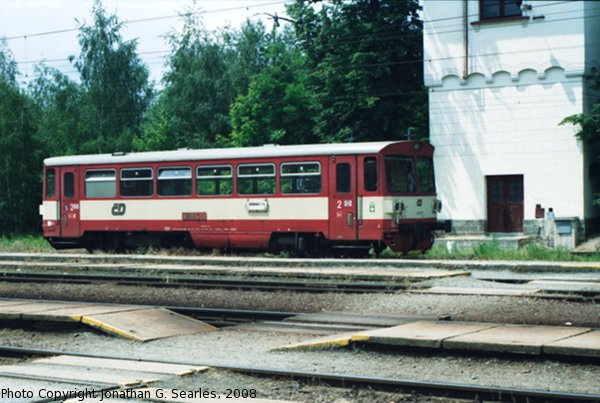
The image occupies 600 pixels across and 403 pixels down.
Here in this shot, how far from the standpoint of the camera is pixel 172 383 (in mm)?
8445

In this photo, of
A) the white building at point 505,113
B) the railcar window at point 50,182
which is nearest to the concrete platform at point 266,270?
the railcar window at point 50,182

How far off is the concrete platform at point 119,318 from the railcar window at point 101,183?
40.7 feet

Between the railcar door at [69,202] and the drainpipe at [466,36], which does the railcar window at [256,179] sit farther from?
the drainpipe at [466,36]

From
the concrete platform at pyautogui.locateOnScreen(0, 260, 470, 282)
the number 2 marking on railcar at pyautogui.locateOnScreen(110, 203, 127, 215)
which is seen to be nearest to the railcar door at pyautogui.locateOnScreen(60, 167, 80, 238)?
the number 2 marking on railcar at pyautogui.locateOnScreen(110, 203, 127, 215)

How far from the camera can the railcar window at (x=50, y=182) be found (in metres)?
27.3

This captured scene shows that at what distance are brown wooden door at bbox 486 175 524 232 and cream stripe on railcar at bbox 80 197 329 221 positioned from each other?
32.8 feet

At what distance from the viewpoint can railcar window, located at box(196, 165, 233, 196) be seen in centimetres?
2386

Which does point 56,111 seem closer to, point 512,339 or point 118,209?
point 118,209

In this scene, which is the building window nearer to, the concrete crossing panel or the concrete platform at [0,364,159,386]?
the concrete crossing panel

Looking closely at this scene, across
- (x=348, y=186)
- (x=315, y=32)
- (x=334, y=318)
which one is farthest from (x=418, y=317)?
(x=315, y=32)

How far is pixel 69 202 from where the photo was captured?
88.1 ft

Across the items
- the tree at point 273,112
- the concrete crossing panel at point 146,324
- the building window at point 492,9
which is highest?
the building window at point 492,9

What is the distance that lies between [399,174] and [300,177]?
2442 mm

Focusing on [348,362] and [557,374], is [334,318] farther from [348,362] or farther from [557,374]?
[557,374]
